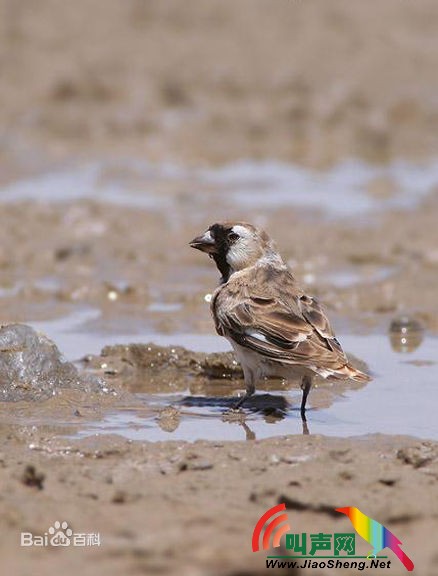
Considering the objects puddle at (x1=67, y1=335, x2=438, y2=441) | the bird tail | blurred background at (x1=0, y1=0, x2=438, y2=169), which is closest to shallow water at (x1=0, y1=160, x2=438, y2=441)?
puddle at (x1=67, y1=335, x2=438, y2=441)

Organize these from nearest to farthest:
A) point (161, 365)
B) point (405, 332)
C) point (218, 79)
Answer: point (161, 365) → point (405, 332) → point (218, 79)

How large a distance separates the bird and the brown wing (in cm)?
197

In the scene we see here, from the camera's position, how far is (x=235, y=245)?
28.5 feet

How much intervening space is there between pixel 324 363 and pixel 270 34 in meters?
12.1

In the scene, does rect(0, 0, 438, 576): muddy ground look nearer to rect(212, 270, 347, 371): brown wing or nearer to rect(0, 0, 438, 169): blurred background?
rect(0, 0, 438, 169): blurred background

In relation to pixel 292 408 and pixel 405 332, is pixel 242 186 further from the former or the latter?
pixel 292 408

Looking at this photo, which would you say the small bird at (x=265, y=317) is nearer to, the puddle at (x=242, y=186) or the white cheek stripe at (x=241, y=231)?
the white cheek stripe at (x=241, y=231)

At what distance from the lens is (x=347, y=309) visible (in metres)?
10.9

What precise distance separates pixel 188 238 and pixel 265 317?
5.13 metres

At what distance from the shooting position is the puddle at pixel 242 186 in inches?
567

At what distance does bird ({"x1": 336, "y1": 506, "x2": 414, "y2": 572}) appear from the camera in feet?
16.8

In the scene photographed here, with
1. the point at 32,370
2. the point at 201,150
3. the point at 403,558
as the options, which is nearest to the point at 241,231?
the point at 32,370

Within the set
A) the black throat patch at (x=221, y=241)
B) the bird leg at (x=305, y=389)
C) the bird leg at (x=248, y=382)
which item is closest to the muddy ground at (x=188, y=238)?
the bird leg at (x=305, y=389)

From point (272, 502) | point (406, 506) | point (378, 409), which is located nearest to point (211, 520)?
point (272, 502)
